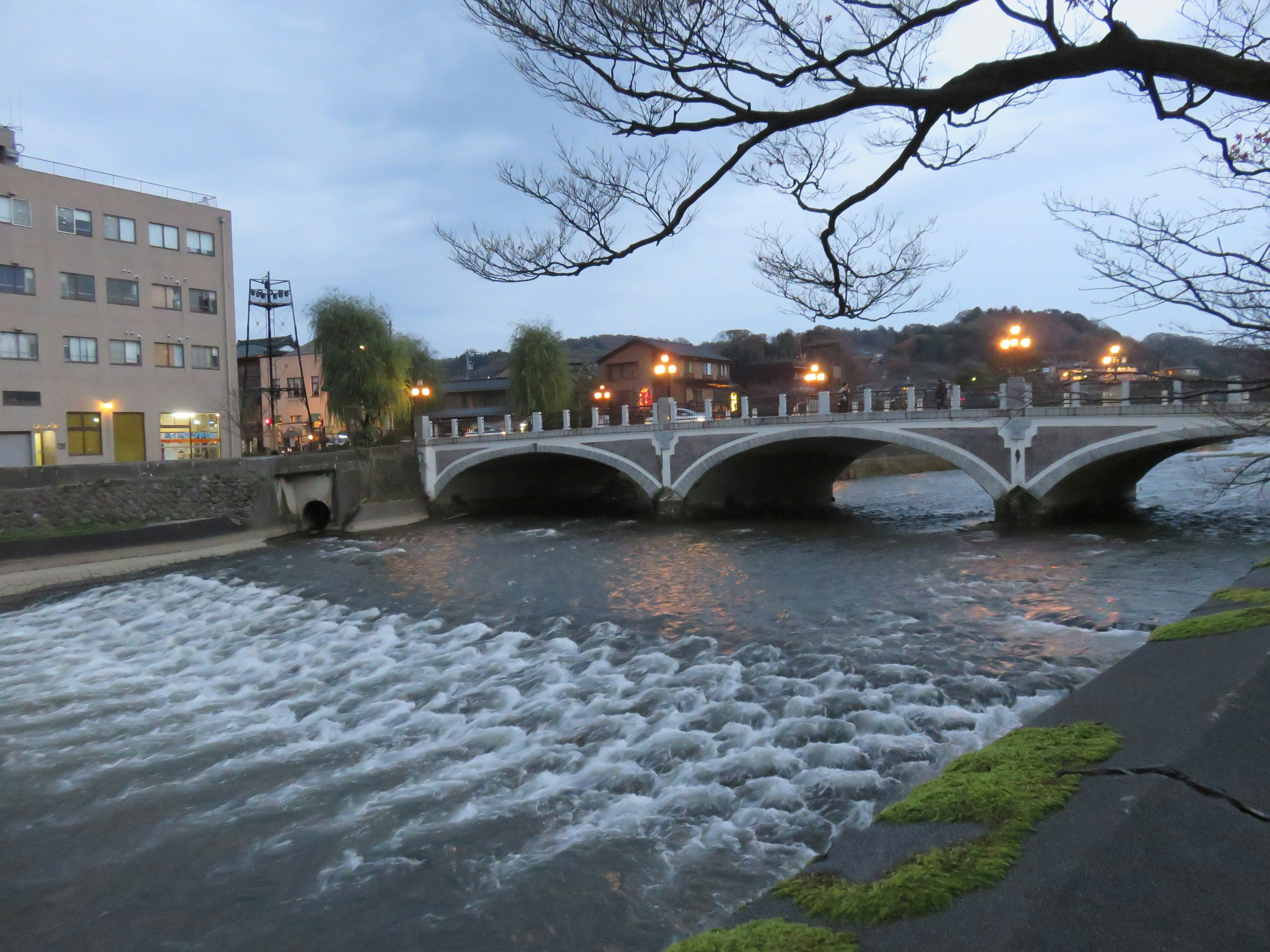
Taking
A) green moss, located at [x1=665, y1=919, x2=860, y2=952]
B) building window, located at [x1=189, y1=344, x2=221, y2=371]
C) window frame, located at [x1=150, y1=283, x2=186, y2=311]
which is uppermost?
window frame, located at [x1=150, y1=283, x2=186, y2=311]

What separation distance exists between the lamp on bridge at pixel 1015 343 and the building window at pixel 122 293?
34.2m

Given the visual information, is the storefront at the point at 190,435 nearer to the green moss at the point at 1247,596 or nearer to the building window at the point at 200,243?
the building window at the point at 200,243

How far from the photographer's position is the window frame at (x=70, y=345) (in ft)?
107

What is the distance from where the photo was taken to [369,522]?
3278 centimetres

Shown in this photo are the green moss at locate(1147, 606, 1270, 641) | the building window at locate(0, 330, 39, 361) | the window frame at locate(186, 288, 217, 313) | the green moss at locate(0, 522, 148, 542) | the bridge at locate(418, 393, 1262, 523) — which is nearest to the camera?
the green moss at locate(1147, 606, 1270, 641)

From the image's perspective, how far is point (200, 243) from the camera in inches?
1444

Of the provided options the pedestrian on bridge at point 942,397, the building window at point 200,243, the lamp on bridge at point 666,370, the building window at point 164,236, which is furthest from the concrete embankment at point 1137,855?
the building window at point 200,243

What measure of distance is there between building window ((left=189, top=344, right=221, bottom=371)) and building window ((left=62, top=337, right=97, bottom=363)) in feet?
11.9

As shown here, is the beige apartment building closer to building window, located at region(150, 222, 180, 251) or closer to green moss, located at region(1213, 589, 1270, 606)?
building window, located at region(150, 222, 180, 251)

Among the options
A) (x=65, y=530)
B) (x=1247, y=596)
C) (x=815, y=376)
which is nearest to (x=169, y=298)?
(x=65, y=530)

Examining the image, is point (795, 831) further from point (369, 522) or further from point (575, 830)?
point (369, 522)

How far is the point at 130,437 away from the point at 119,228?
8360 mm

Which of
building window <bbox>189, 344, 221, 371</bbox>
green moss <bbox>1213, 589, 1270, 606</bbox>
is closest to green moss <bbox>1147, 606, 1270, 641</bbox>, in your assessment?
green moss <bbox>1213, 589, 1270, 606</bbox>

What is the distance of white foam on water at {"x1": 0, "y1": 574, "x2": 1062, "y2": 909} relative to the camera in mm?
6875
